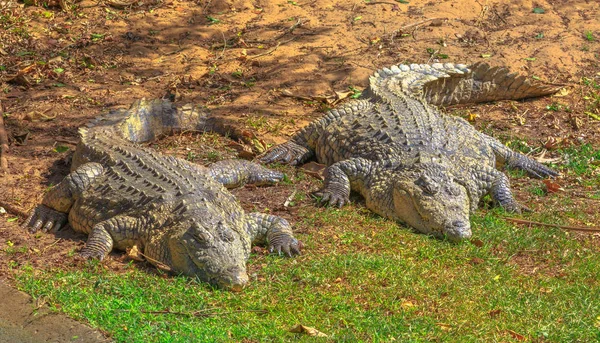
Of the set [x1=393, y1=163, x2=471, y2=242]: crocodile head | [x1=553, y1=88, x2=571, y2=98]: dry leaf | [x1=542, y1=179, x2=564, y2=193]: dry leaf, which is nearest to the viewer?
[x1=393, y1=163, x2=471, y2=242]: crocodile head

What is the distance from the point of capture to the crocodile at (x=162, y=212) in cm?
661

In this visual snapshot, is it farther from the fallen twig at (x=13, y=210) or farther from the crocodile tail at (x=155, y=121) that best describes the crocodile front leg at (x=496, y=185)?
the fallen twig at (x=13, y=210)

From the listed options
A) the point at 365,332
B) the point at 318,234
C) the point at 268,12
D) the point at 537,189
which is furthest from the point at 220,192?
the point at 268,12

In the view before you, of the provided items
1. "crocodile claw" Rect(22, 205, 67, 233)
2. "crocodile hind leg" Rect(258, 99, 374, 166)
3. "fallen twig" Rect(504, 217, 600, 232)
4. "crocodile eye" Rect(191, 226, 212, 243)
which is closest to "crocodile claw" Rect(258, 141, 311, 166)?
"crocodile hind leg" Rect(258, 99, 374, 166)

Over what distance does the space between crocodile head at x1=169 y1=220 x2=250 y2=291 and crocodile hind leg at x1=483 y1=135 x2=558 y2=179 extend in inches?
134

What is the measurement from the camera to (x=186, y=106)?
31.7 ft

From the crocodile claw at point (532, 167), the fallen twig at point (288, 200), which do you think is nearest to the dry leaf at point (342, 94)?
the crocodile claw at point (532, 167)

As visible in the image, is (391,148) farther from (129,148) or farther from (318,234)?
(129,148)

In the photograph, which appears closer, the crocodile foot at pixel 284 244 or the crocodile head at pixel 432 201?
the crocodile foot at pixel 284 244

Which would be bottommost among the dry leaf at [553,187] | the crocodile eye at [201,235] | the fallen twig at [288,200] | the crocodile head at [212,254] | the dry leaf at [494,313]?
the dry leaf at [553,187]

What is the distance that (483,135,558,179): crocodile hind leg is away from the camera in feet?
29.3

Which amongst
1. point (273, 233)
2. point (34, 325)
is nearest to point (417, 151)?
point (273, 233)

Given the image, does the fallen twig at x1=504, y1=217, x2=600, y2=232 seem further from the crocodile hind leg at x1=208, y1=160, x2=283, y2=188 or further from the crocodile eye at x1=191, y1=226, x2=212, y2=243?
the crocodile eye at x1=191, y1=226, x2=212, y2=243

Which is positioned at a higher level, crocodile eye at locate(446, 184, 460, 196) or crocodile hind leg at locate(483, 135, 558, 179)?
crocodile eye at locate(446, 184, 460, 196)
